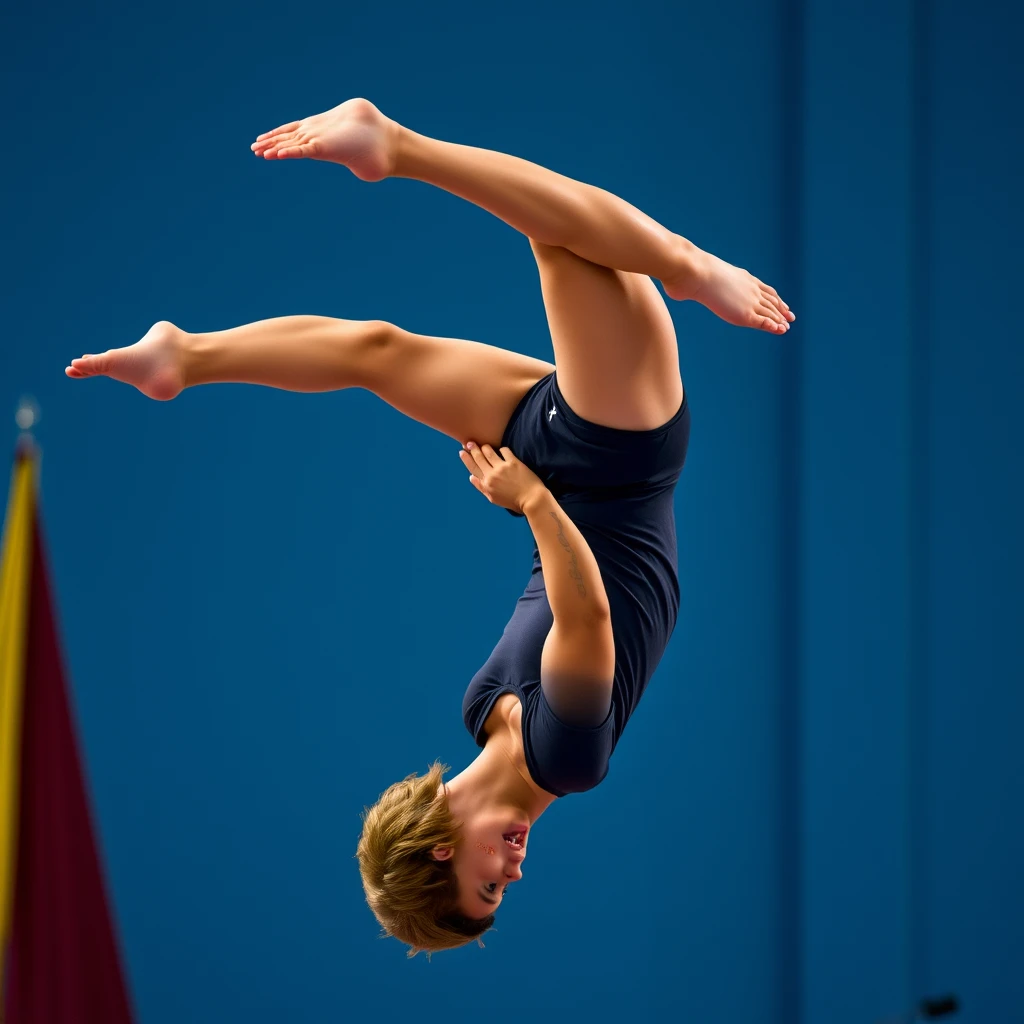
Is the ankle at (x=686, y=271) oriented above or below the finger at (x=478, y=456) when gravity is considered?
above

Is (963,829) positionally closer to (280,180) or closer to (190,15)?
(280,180)

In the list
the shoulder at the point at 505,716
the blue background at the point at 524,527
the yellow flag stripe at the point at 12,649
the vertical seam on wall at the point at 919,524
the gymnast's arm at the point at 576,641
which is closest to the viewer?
the gymnast's arm at the point at 576,641

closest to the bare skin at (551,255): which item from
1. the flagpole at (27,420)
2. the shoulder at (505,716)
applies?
the shoulder at (505,716)

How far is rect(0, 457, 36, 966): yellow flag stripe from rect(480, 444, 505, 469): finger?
3.90 ft

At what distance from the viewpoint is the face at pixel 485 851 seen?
2.21 metres

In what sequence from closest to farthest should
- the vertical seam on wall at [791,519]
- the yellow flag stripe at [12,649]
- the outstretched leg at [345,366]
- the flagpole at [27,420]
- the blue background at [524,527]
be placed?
the outstretched leg at [345,366], the yellow flag stripe at [12,649], the flagpole at [27,420], the blue background at [524,527], the vertical seam on wall at [791,519]

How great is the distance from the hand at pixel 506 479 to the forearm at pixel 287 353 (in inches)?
10.4

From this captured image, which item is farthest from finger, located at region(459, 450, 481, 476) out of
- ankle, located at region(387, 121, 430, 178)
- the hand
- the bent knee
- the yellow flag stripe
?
the yellow flag stripe

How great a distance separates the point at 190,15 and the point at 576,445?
71.9 inches

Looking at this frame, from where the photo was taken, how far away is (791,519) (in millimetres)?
3941

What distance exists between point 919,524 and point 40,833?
2.75m

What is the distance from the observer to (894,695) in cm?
399

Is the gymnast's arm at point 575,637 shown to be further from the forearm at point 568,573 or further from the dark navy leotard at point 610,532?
the dark navy leotard at point 610,532

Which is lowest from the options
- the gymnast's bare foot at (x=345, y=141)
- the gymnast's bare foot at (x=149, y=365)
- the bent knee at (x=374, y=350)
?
the gymnast's bare foot at (x=149, y=365)
